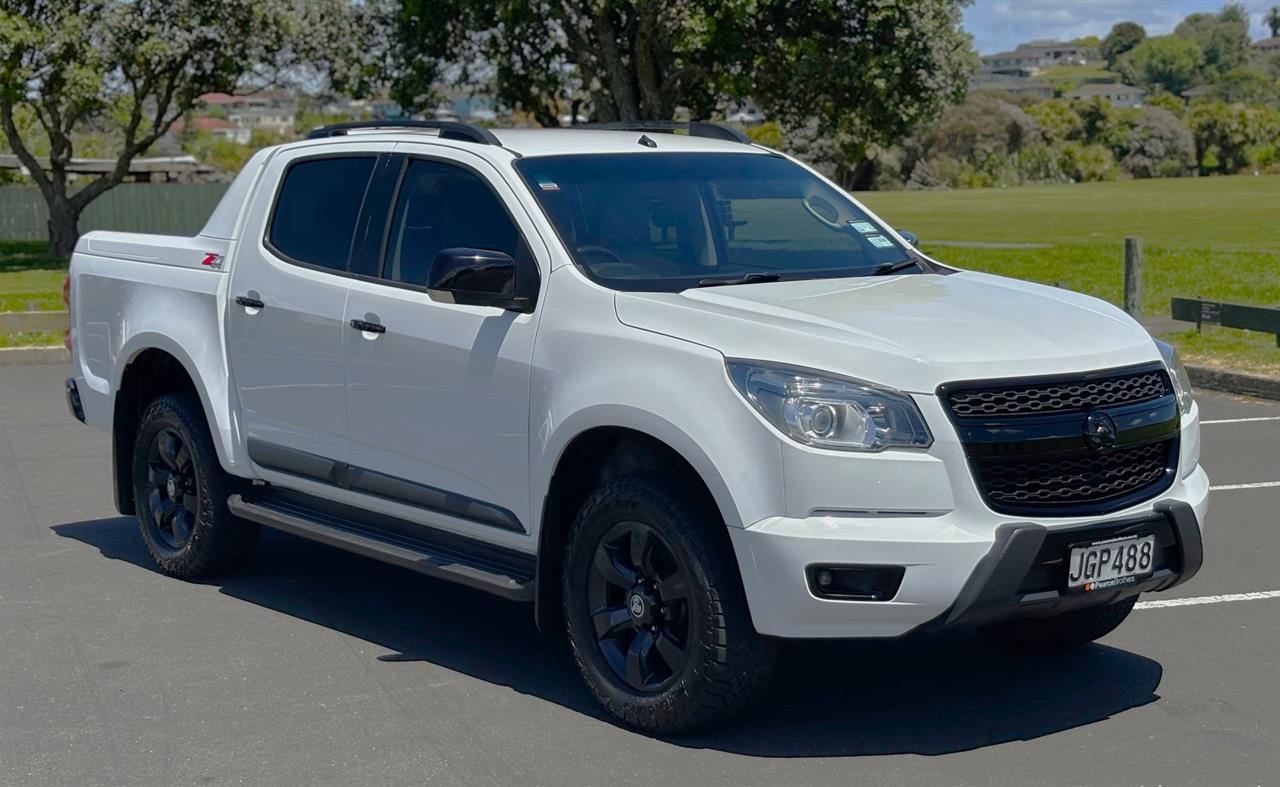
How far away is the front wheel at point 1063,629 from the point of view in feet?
19.9

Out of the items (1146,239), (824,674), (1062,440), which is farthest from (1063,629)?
(1146,239)

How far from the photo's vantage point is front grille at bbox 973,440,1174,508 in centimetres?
495

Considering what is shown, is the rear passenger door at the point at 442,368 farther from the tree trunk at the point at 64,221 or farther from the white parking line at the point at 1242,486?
the tree trunk at the point at 64,221

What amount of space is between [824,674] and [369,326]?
2.10m

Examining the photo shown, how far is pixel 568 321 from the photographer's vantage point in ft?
18.4

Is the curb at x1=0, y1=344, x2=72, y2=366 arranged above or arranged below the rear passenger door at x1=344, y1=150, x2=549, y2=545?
below

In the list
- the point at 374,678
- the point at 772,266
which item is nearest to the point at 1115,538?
the point at 772,266

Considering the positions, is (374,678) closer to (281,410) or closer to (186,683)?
(186,683)

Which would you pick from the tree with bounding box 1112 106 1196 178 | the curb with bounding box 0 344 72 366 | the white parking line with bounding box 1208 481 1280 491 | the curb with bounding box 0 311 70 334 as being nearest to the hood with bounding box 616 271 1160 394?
the white parking line with bounding box 1208 481 1280 491

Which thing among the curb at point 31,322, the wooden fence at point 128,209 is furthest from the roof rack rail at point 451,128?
the wooden fence at point 128,209

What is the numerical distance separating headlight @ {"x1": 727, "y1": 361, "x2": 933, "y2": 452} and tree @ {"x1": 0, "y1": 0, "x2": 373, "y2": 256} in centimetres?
2726

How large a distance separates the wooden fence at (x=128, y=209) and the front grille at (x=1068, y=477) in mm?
41359

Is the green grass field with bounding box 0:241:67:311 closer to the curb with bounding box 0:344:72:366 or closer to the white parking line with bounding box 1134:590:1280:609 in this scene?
the curb with bounding box 0:344:72:366

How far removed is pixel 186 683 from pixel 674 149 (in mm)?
2722
